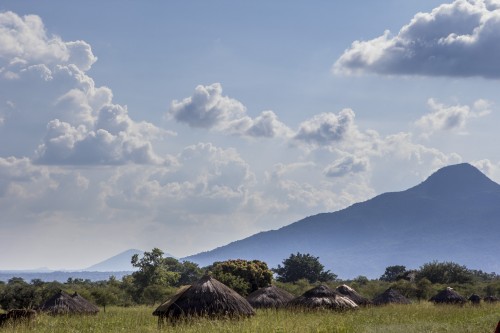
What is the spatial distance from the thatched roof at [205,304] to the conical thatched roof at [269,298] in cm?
1478

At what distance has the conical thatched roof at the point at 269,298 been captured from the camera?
4350 centimetres

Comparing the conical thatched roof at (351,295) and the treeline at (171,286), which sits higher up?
the treeline at (171,286)

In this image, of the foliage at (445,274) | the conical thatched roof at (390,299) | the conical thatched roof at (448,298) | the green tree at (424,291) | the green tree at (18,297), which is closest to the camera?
the conical thatched roof at (448,298)

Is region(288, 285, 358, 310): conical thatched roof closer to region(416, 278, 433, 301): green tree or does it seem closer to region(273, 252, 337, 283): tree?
region(416, 278, 433, 301): green tree

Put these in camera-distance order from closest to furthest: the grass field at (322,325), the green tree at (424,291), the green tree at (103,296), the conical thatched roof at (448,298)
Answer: the grass field at (322,325), the conical thatched roof at (448,298), the green tree at (103,296), the green tree at (424,291)

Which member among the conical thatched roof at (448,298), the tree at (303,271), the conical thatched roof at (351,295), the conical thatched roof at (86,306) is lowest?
the conical thatched roof at (448,298)

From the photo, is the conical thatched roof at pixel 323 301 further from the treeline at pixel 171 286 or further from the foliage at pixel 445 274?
the foliage at pixel 445 274

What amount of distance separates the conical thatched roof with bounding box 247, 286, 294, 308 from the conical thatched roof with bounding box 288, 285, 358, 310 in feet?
12.1

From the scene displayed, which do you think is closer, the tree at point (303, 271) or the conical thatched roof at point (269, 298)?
the conical thatched roof at point (269, 298)

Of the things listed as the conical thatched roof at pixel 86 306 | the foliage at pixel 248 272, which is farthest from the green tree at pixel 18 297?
the foliage at pixel 248 272

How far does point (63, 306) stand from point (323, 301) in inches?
660

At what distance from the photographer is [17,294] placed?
2307 inches

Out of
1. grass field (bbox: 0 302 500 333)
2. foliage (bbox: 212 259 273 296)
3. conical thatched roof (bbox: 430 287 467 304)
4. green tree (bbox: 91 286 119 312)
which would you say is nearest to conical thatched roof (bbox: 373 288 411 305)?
conical thatched roof (bbox: 430 287 467 304)

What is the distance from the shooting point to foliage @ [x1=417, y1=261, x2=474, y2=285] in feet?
303
